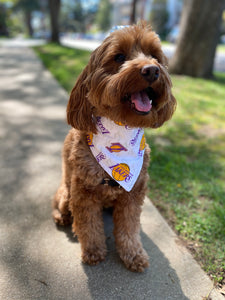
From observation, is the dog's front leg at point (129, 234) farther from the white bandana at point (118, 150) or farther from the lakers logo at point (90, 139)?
the lakers logo at point (90, 139)

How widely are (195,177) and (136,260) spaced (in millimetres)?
1663

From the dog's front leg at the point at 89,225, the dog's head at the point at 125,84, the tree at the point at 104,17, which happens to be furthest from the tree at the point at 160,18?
the dog's front leg at the point at 89,225

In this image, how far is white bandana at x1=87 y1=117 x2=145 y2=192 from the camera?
2.10m

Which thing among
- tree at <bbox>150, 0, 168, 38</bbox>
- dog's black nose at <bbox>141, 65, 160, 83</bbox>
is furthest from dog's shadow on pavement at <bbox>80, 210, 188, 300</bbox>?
tree at <bbox>150, 0, 168, 38</bbox>

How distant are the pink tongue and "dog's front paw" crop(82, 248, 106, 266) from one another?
129cm

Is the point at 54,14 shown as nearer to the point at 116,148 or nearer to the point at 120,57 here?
the point at 120,57

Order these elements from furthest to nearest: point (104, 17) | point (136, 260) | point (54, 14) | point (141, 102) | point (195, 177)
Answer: point (104, 17)
point (54, 14)
point (195, 177)
point (136, 260)
point (141, 102)

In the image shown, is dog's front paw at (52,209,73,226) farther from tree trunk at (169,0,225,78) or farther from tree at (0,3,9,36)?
tree at (0,3,9,36)

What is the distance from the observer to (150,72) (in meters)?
1.68

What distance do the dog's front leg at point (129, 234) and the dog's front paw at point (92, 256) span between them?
183 mm

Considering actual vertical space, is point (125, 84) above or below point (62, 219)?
above

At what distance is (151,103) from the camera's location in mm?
1917

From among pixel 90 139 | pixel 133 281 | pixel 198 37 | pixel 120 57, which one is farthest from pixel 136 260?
pixel 198 37

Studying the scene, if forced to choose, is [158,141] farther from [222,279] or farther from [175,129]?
[222,279]
